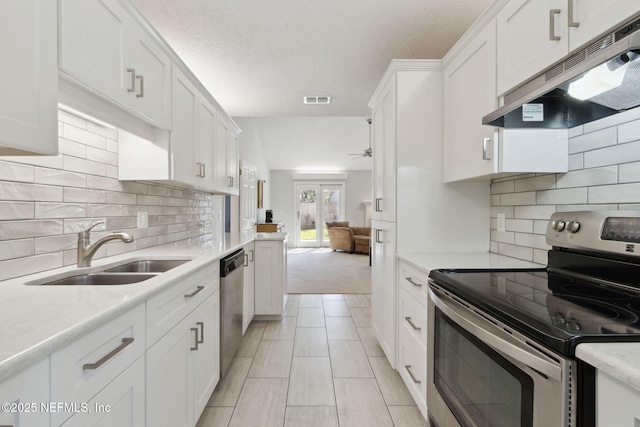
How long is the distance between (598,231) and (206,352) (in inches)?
74.7

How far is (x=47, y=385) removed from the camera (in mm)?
628

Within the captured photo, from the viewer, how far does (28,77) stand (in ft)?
2.84

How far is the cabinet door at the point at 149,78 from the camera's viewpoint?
1.44m

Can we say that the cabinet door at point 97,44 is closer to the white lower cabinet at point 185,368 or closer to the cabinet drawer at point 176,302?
the cabinet drawer at point 176,302

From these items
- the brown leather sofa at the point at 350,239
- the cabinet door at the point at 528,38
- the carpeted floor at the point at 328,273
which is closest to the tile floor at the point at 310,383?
the carpeted floor at the point at 328,273

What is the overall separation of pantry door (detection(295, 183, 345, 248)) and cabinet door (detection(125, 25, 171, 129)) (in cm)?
753

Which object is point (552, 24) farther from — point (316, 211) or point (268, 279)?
point (316, 211)

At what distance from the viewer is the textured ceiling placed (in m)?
1.85

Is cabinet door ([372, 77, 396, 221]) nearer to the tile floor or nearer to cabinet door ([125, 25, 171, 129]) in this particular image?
the tile floor

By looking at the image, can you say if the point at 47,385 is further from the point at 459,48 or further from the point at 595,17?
the point at 459,48

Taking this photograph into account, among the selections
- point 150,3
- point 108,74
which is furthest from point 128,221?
point 150,3

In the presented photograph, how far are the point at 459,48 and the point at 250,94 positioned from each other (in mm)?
2063

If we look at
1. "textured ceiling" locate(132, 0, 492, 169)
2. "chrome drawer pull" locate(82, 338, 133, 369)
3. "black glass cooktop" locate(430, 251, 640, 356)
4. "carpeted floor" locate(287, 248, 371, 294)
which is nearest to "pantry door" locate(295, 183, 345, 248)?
"carpeted floor" locate(287, 248, 371, 294)

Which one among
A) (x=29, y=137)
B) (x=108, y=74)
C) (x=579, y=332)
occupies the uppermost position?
(x=108, y=74)
